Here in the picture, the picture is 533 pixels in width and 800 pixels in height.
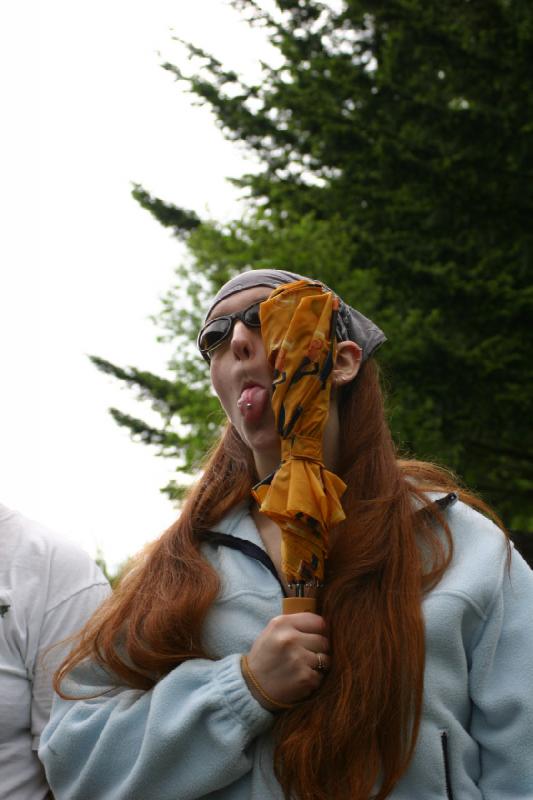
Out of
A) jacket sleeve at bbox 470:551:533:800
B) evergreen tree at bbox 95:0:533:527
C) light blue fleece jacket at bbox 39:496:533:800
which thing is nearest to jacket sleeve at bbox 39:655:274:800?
light blue fleece jacket at bbox 39:496:533:800

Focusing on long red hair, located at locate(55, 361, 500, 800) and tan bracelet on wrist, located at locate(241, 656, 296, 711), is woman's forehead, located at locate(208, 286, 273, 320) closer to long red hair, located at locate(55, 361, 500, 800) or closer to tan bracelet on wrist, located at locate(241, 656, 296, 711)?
long red hair, located at locate(55, 361, 500, 800)

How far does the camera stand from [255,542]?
7.66ft

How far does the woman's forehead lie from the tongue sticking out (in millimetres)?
211

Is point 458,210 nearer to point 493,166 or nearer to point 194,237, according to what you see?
point 493,166

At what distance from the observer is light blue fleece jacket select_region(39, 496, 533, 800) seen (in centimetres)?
200

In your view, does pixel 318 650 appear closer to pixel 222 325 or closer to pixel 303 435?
Answer: pixel 303 435

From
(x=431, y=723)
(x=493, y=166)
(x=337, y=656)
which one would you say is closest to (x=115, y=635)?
(x=337, y=656)

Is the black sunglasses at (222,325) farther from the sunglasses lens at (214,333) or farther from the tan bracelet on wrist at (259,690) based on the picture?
the tan bracelet on wrist at (259,690)

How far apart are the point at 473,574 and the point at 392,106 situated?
9425 mm

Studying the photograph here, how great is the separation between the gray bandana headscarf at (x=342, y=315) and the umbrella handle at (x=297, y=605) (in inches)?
23.9

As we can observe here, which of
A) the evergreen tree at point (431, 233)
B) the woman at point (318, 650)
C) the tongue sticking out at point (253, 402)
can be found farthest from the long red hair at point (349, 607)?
the evergreen tree at point (431, 233)

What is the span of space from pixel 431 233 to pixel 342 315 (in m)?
8.94

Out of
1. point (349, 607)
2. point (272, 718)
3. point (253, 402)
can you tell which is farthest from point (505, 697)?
point (253, 402)

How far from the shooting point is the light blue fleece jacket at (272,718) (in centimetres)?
200
